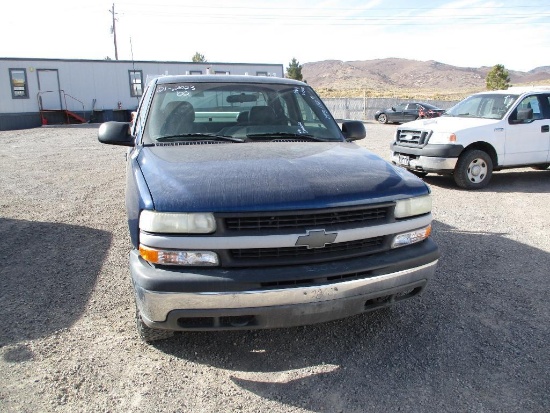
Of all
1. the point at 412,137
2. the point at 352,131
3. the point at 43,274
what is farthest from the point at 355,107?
the point at 43,274

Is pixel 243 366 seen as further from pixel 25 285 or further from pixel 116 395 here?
pixel 25 285

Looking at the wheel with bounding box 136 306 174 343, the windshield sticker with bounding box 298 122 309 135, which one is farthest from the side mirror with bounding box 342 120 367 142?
the wheel with bounding box 136 306 174 343

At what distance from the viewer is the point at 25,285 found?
148 inches

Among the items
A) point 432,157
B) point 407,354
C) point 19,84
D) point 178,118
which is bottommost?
point 407,354

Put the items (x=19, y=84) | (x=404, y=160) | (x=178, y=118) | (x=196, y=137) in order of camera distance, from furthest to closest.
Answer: (x=19, y=84)
(x=404, y=160)
(x=178, y=118)
(x=196, y=137)

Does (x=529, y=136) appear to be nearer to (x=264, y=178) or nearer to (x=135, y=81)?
(x=264, y=178)

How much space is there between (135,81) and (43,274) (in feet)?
76.8

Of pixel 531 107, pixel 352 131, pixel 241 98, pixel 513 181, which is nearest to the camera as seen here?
pixel 241 98

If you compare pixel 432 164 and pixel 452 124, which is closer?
pixel 432 164

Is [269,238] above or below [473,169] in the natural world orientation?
above

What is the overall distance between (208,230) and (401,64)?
687ft

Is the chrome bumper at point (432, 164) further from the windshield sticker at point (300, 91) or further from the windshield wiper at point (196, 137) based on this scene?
the windshield wiper at point (196, 137)

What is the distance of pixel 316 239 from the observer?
2383mm

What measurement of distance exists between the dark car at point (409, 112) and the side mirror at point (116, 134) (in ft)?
71.8
